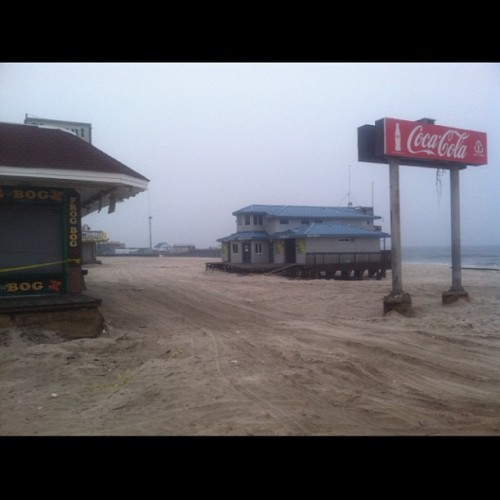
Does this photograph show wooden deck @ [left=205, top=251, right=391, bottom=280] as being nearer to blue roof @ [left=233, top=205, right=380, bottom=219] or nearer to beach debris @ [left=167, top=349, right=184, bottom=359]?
blue roof @ [left=233, top=205, right=380, bottom=219]

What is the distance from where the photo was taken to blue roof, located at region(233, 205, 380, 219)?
124 ft

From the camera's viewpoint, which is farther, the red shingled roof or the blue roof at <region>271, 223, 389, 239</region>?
the blue roof at <region>271, 223, 389, 239</region>

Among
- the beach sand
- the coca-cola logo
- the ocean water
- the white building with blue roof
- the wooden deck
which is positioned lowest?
the ocean water

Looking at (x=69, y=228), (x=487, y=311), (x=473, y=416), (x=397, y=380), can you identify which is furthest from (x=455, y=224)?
(x=69, y=228)

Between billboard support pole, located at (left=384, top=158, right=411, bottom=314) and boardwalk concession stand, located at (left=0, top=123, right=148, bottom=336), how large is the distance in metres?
6.53

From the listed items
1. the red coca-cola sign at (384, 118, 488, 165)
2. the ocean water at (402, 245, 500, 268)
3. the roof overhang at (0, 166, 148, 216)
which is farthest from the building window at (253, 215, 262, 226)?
the ocean water at (402, 245, 500, 268)

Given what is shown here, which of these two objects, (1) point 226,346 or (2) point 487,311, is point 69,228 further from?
(2) point 487,311

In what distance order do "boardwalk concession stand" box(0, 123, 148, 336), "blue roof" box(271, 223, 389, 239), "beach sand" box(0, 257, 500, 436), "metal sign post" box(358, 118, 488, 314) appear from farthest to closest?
"blue roof" box(271, 223, 389, 239), "metal sign post" box(358, 118, 488, 314), "boardwalk concession stand" box(0, 123, 148, 336), "beach sand" box(0, 257, 500, 436)

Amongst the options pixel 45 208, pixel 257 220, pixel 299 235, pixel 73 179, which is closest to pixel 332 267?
pixel 299 235

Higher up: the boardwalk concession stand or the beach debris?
the boardwalk concession stand

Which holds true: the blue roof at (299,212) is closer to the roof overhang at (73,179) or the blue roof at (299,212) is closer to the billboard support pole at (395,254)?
the billboard support pole at (395,254)

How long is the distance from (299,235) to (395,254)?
66.3ft

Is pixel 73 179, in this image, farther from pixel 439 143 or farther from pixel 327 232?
pixel 327 232
